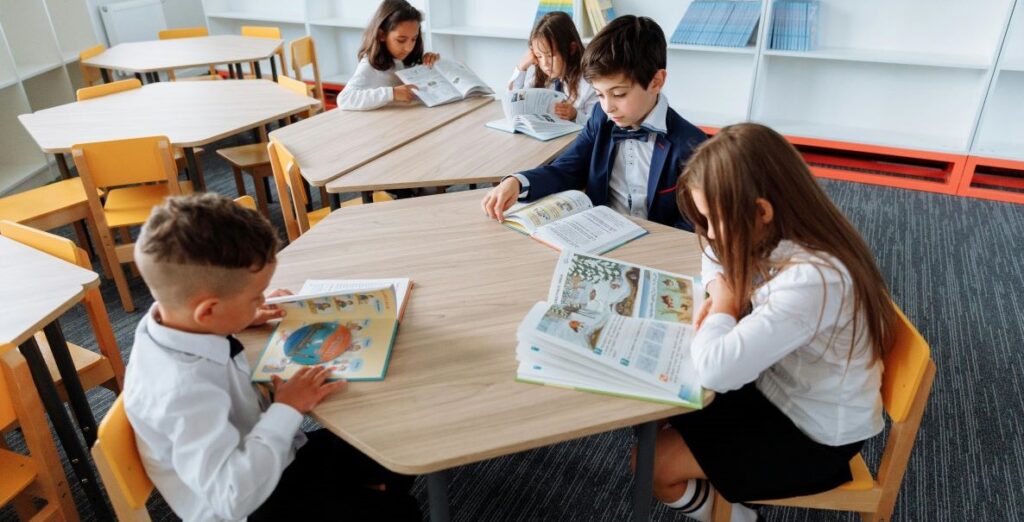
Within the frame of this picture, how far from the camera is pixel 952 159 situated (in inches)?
143

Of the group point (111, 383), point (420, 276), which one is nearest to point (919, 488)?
point (420, 276)

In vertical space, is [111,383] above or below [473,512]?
above

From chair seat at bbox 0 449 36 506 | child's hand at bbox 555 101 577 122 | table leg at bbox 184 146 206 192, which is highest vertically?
child's hand at bbox 555 101 577 122

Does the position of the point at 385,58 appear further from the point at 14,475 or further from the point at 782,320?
the point at 782,320

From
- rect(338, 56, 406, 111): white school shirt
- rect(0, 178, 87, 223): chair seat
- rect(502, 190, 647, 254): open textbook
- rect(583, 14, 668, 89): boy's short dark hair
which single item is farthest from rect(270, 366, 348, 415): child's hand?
rect(0, 178, 87, 223): chair seat

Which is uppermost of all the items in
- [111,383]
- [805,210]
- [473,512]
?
[805,210]

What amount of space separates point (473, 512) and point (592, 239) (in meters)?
0.82

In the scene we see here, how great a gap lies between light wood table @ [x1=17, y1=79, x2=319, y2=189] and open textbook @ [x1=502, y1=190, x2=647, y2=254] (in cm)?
170

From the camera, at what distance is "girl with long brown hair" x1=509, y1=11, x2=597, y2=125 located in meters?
2.71

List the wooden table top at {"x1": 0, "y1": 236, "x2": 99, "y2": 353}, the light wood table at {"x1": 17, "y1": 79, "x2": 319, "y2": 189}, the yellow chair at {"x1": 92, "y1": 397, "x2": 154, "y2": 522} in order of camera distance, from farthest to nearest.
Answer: the light wood table at {"x1": 17, "y1": 79, "x2": 319, "y2": 189} < the wooden table top at {"x1": 0, "y1": 236, "x2": 99, "y2": 353} < the yellow chair at {"x1": 92, "y1": 397, "x2": 154, "y2": 522}

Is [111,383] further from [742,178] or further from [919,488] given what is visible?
[919,488]

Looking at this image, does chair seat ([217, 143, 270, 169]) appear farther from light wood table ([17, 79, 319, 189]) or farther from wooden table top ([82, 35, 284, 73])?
wooden table top ([82, 35, 284, 73])

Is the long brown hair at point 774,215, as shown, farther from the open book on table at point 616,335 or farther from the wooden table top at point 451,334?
the wooden table top at point 451,334

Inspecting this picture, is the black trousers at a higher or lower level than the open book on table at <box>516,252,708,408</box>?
lower
